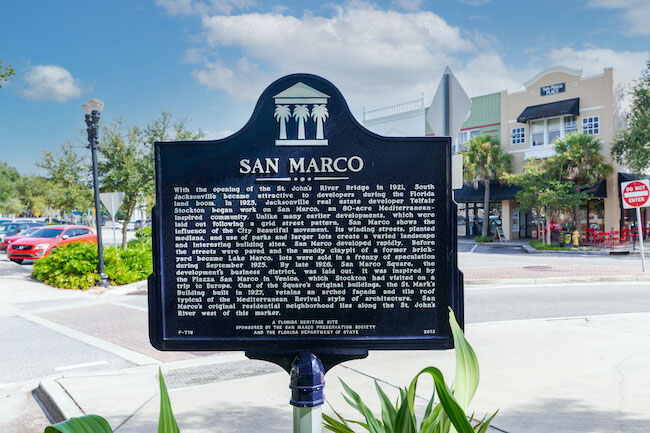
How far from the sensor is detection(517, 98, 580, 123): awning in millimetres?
29578

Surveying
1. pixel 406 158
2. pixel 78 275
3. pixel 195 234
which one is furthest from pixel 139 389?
pixel 78 275

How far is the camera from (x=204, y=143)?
2.90 metres

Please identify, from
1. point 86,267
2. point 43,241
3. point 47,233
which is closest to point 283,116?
point 86,267

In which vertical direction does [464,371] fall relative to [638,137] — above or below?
below

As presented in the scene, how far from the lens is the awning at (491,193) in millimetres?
32594

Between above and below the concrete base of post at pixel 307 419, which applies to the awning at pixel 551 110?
above

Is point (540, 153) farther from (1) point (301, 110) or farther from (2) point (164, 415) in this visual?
(2) point (164, 415)

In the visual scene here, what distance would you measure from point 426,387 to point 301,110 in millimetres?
3611

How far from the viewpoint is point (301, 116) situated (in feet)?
9.58

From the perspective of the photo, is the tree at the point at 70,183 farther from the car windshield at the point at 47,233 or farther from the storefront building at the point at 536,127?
the storefront building at the point at 536,127


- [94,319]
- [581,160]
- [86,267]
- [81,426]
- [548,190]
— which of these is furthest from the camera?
[581,160]

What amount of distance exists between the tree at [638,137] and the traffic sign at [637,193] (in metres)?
11.7

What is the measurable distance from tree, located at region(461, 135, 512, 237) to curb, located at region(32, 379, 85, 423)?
29017 millimetres

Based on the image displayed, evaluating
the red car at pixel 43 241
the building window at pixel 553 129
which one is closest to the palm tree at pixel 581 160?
the building window at pixel 553 129
